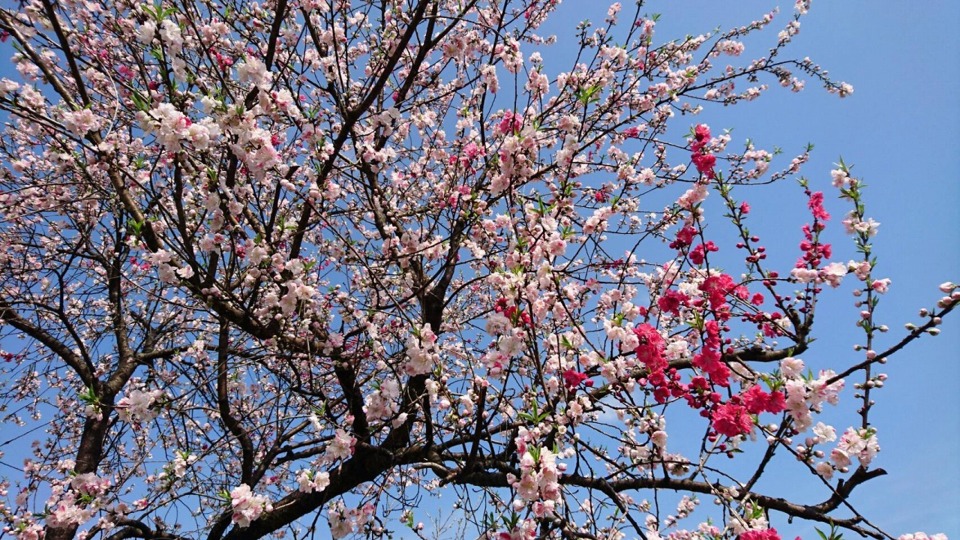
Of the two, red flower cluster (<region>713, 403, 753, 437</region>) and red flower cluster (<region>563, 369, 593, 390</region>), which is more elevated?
red flower cluster (<region>563, 369, 593, 390</region>)

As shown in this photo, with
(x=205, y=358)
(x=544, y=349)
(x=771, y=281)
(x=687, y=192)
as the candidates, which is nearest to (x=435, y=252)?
(x=544, y=349)

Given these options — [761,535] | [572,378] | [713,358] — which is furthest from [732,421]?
[572,378]

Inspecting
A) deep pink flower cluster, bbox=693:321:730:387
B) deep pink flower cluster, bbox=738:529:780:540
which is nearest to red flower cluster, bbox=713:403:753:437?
deep pink flower cluster, bbox=693:321:730:387

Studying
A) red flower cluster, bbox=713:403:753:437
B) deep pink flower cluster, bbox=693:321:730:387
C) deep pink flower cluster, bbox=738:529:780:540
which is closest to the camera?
deep pink flower cluster, bbox=738:529:780:540

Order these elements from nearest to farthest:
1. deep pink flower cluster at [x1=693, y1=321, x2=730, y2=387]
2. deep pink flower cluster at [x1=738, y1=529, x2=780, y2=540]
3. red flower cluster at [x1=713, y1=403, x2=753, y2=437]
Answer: deep pink flower cluster at [x1=738, y1=529, x2=780, y2=540], red flower cluster at [x1=713, y1=403, x2=753, y2=437], deep pink flower cluster at [x1=693, y1=321, x2=730, y2=387]

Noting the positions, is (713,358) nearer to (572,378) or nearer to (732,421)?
(732,421)

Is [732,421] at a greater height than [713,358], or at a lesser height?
lesser

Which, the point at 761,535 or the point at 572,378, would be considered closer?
the point at 761,535

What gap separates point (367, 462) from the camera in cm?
425

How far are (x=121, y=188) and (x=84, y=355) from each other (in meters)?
2.83

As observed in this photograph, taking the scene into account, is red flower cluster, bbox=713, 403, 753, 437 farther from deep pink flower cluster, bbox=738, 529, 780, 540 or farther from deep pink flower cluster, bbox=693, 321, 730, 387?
deep pink flower cluster, bbox=738, 529, 780, 540

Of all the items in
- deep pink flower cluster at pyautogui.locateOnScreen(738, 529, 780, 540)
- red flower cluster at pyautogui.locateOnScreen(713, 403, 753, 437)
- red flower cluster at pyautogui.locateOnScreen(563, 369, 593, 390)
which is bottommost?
deep pink flower cluster at pyautogui.locateOnScreen(738, 529, 780, 540)

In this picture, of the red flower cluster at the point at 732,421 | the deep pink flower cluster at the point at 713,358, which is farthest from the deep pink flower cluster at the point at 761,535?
the deep pink flower cluster at the point at 713,358

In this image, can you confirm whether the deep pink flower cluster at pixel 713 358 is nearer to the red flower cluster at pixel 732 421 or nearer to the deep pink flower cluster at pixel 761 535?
the red flower cluster at pixel 732 421
